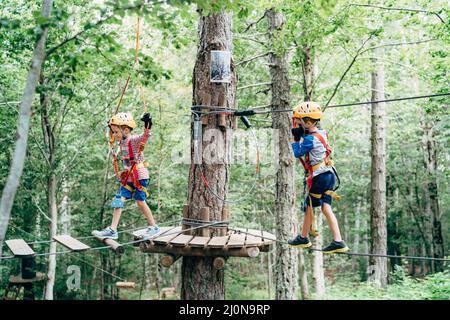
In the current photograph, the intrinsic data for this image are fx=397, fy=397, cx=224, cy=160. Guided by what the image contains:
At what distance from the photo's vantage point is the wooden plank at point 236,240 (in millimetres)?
3494

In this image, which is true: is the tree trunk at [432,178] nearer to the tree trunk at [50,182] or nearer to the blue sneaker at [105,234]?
the tree trunk at [50,182]

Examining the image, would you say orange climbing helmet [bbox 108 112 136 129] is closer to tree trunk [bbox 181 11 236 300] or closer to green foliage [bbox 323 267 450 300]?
tree trunk [bbox 181 11 236 300]

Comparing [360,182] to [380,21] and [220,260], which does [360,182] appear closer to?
[380,21]

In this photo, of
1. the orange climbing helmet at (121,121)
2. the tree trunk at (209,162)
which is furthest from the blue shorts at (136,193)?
the orange climbing helmet at (121,121)

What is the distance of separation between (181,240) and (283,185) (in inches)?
159

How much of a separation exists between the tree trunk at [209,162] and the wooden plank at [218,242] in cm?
24

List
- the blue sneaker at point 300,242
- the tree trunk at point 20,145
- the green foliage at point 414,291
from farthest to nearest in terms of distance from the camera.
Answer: the green foliage at point 414,291, the blue sneaker at point 300,242, the tree trunk at point 20,145

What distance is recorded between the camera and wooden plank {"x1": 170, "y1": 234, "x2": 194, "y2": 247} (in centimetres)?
348

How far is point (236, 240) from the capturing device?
3.71 meters

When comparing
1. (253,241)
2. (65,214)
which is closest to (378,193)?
(253,241)

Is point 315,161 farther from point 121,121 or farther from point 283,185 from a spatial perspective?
point 283,185

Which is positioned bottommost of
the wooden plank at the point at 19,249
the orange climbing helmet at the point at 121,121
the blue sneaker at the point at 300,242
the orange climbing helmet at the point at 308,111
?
the wooden plank at the point at 19,249

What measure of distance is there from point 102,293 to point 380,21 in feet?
37.5
